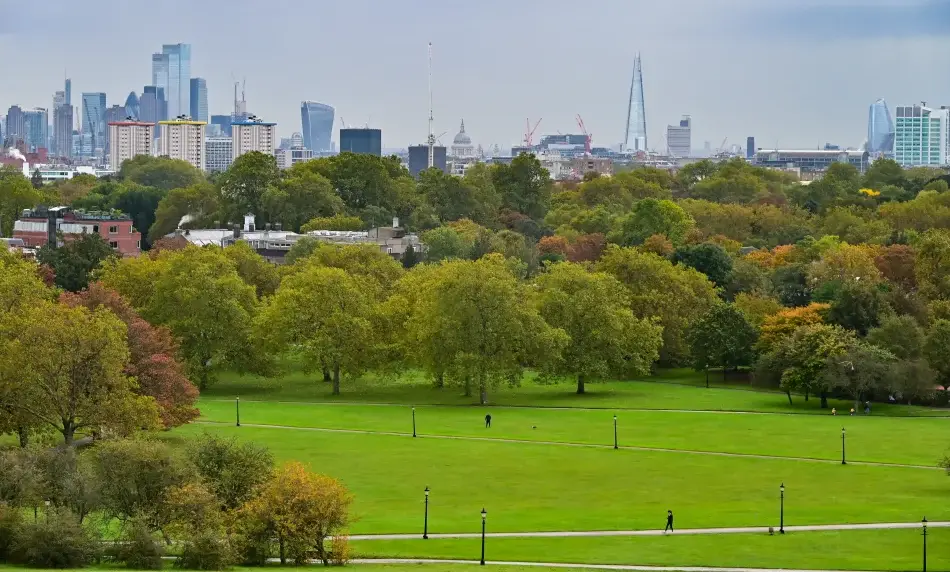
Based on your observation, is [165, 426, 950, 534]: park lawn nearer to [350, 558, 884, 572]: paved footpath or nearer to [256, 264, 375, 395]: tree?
[350, 558, 884, 572]: paved footpath

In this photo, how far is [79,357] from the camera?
62.0m

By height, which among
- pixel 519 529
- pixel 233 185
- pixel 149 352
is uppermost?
pixel 233 185

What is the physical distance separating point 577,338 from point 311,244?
134 ft

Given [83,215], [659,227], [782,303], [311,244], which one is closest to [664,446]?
[782,303]

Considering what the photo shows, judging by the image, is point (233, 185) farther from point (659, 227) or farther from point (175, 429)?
point (175, 429)

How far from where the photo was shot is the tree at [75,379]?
6175 centimetres

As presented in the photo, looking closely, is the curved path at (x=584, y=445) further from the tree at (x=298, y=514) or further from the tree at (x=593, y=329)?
the tree at (x=298, y=514)

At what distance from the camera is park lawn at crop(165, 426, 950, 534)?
5469cm

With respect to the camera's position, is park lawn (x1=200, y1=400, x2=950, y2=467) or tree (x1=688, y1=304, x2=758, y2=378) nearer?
park lawn (x1=200, y1=400, x2=950, y2=467)

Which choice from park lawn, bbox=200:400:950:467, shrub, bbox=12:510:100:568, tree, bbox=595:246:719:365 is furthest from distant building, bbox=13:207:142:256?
shrub, bbox=12:510:100:568

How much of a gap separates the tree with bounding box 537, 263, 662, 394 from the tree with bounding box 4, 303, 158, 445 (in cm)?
3156

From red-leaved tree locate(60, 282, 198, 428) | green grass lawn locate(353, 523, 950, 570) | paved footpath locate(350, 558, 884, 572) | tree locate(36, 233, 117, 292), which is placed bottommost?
paved footpath locate(350, 558, 884, 572)

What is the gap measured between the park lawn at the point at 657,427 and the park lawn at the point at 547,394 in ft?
9.17

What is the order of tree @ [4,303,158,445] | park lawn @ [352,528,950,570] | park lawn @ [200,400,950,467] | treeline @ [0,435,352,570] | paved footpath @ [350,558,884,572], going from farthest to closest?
park lawn @ [200,400,950,467], tree @ [4,303,158,445], park lawn @ [352,528,950,570], paved footpath @ [350,558,884,572], treeline @ [0,435,352,570]
